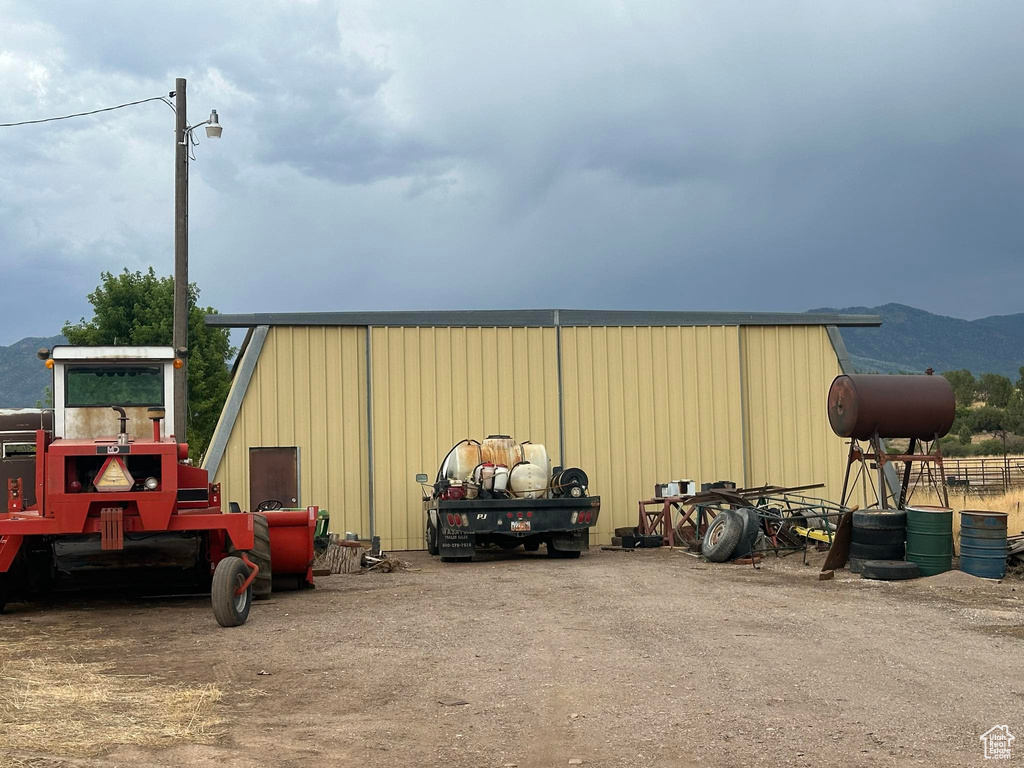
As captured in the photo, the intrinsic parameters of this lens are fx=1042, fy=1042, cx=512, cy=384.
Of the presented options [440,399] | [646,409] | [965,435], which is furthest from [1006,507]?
[965,435]

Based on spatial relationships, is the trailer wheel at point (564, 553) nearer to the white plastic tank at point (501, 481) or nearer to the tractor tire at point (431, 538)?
the white plastic tank at point (501, 481)

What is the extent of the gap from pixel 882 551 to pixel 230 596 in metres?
8.99

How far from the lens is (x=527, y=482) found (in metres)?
18.3

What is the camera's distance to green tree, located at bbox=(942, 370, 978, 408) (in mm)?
80062

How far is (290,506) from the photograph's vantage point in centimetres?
2077

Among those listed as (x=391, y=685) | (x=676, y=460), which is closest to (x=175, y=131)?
(x=676, y=460)

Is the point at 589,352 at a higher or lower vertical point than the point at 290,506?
higher

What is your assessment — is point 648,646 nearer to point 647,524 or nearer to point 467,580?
point 467,580

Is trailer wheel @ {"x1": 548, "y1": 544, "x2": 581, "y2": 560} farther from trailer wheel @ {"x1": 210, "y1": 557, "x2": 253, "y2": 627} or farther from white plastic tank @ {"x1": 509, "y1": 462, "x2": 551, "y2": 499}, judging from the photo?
trailer wheel @ {"x1": 210, "y1": 557, "x2": 253, "y2": 627}

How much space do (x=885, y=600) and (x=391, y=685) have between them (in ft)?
23.1

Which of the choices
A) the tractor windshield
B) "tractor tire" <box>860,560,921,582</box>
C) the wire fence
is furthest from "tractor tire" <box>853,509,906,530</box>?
the wire fence

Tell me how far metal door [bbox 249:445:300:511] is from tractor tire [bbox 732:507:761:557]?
901 centimetres

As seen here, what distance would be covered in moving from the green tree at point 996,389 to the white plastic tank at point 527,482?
217ft

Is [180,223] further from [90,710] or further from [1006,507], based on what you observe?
[1006,507]
